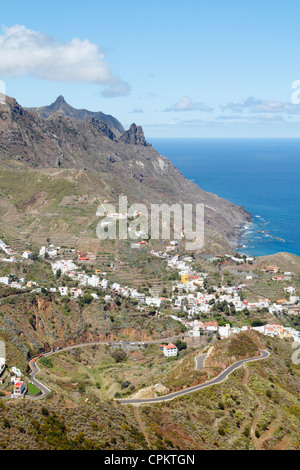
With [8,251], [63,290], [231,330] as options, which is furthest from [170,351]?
[8,251]

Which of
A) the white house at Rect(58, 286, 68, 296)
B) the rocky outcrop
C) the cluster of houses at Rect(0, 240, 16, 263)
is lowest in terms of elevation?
the white house at Rect(58, 286, 68, 296)

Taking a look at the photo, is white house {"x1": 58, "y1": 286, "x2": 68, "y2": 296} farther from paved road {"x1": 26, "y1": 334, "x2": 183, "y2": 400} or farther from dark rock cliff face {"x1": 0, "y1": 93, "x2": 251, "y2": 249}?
dark rock cliff face {"x1": 0, "y1": 93, "x2": 251, "y2": 249}

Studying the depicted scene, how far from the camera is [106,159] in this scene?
130 metres

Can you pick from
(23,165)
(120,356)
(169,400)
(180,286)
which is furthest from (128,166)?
(169,400)

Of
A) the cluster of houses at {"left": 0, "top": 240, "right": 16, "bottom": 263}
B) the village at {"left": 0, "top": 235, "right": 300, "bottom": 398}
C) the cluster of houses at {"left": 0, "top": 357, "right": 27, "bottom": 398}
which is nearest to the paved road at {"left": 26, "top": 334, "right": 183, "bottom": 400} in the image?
the cluster of houses at {"left": 0, "top": 357, "right": 27, "bottom": 398}

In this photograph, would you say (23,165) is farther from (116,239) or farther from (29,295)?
(29,295)

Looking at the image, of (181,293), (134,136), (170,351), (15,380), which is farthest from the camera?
(134,136)

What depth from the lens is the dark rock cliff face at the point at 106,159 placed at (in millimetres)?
104938

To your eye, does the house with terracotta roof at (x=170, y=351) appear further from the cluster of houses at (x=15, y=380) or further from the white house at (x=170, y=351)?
the cluster of houses at (x=15, y=380)

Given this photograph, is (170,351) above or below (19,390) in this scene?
below

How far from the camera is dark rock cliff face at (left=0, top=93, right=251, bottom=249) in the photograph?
344ft

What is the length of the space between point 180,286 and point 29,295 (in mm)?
21217

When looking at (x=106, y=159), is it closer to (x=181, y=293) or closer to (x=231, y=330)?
(x=181, y=293)

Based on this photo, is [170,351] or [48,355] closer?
[48,355]
